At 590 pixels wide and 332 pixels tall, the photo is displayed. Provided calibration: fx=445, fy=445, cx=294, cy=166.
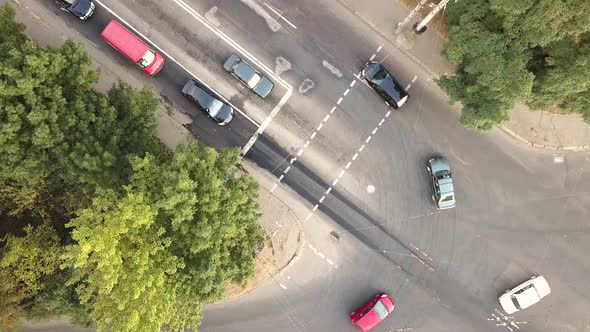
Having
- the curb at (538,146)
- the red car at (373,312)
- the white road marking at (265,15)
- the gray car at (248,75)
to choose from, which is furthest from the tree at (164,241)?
the curb at (538,146)

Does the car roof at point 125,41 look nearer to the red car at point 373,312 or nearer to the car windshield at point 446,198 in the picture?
the car windshield at point 446,198

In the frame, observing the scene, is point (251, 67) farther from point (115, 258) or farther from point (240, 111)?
point (115, 258)

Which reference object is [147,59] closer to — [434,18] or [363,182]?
[363,182]

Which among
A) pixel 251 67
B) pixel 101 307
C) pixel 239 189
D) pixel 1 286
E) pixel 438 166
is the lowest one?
pixel 1 286

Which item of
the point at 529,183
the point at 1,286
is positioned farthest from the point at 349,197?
the point at 1,286

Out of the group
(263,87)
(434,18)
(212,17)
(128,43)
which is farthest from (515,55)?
(128,43)
